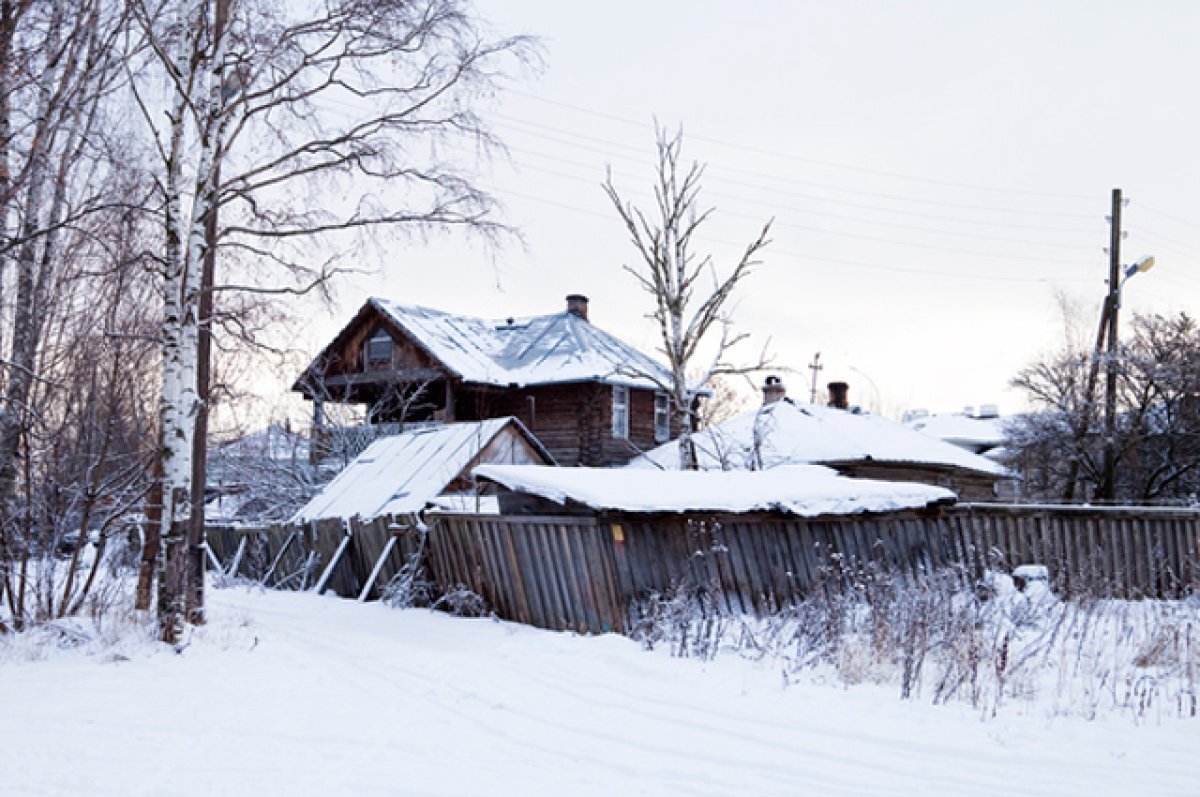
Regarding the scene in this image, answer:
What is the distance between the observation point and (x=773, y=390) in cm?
2948

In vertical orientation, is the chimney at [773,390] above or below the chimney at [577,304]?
below

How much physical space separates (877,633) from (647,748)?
343 cm

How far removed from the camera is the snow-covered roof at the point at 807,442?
2444cm

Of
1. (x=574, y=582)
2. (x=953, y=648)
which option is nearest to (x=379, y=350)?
(x=574, y=582)

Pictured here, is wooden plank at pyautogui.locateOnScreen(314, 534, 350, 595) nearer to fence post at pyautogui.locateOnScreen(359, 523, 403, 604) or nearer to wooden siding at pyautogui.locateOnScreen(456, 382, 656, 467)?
fence post at pyautogui.locateOnScreen(359, 523, 403, 604)

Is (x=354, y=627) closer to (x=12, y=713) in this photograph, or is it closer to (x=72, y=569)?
(x=72, y=569)

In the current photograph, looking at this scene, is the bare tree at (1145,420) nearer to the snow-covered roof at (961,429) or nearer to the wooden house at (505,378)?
the wooden house at (505,378)

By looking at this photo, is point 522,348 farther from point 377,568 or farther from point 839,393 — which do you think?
point 377,568

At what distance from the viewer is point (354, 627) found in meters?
11.6

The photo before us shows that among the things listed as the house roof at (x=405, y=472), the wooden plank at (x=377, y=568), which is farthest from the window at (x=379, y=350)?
the wooden plank at (x=377, y=568)

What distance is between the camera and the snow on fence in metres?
10.9

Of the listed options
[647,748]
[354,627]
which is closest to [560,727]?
[647,748]

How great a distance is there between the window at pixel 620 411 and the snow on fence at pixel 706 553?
1375 cm

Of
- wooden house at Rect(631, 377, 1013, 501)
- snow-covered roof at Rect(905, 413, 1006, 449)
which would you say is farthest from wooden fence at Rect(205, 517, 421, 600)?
snow-covered roof at Rect(905, 413, 1006, 449)
